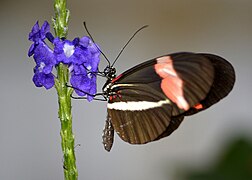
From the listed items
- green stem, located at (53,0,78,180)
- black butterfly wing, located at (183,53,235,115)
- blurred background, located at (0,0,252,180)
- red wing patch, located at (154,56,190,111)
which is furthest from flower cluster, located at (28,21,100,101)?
blurred background, located at (0,0,252,180)

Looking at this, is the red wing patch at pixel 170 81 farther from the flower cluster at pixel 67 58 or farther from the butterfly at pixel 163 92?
the flower cluster at pixel 67 58

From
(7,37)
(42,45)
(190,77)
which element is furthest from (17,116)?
(190,77)

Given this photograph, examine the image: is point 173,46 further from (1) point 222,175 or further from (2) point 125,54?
(1) point 222,175

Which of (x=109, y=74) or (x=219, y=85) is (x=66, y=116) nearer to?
(x=109, y=74)

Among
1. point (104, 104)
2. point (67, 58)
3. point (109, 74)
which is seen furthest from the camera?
point (104, 104)

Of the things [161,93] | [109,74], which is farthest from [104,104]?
[161,93]

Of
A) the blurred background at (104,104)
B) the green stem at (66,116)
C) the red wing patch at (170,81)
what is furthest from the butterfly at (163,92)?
the blurred background at (104,104)
